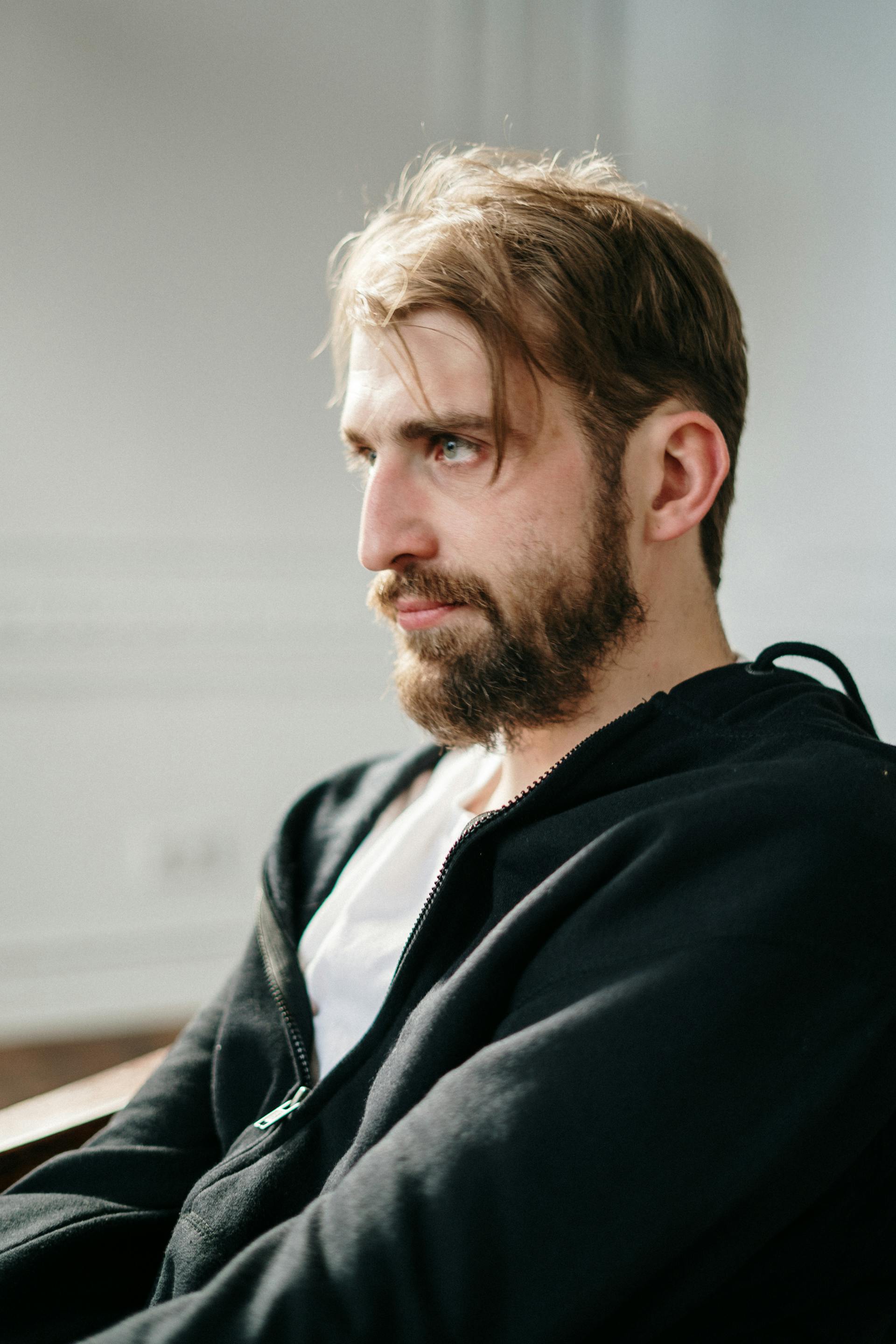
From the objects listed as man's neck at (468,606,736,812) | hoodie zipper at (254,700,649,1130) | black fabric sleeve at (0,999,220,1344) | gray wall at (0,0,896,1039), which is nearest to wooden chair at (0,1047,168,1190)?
black fabric sleeve at (0,999,220,1344)

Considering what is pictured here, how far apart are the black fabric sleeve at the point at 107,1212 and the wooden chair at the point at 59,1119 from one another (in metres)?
0.03

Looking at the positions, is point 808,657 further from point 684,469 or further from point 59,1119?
point 59,1119

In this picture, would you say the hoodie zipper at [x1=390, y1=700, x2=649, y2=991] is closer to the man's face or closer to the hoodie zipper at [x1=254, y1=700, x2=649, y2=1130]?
the hoodie zipper at [x1=254, y1=700, x2=649, y2=1130]

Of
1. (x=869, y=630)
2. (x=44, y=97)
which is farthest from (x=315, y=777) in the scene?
(x=44, y=97)

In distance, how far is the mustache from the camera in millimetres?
923

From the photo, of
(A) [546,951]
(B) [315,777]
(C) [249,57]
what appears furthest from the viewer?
(B) [315,777]

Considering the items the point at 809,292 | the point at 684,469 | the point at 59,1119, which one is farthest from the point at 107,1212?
the point at 809,292

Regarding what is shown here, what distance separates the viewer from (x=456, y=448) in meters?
0.92

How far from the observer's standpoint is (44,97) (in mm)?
2400

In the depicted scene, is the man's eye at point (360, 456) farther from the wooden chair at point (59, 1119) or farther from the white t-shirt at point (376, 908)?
the wooden chair at point (59, 1119)

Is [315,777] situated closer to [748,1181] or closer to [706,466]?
[706,466]

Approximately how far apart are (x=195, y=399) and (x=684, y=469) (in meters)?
1.95

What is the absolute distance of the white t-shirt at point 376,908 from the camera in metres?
0.96

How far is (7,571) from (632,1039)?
231 centimetres
